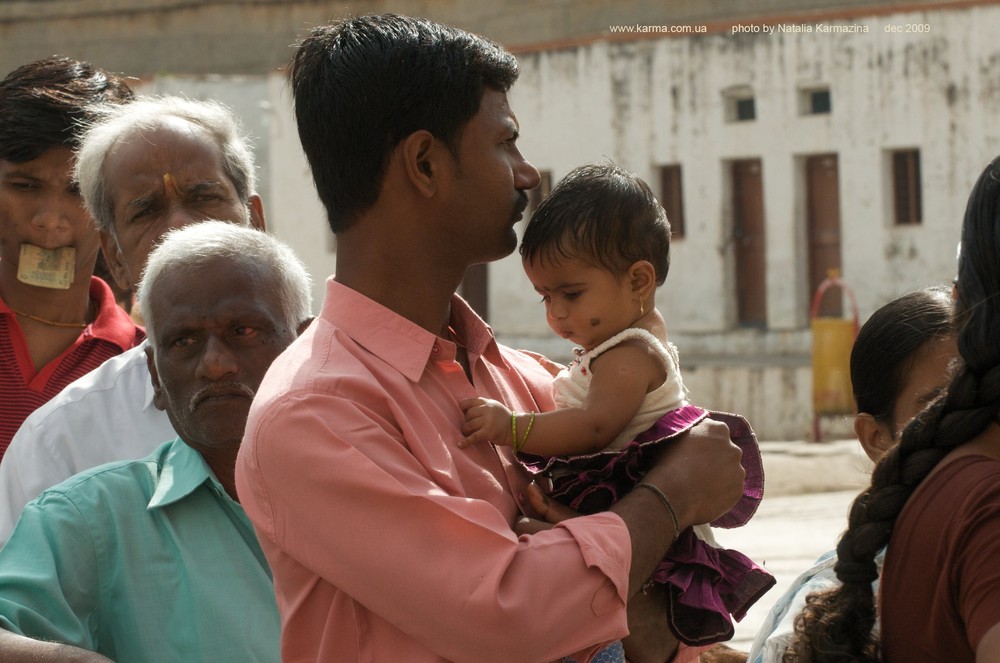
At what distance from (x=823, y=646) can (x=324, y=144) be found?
3.54 feet

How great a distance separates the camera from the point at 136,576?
2699 mm

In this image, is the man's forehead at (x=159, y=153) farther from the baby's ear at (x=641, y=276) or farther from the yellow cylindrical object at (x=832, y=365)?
the yellow cylindrical object at (x=832, y=365)

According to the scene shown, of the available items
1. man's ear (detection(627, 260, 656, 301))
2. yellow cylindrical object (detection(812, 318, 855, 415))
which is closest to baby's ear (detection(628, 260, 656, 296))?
man's ear (detection(627, 260, 656, 301))

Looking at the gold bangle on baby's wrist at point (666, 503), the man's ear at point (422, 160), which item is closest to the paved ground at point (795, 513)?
the gold bangle on baby's wrist at point (666, 503)

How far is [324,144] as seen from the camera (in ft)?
7.59

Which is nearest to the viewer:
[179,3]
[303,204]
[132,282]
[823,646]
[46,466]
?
[823,646]

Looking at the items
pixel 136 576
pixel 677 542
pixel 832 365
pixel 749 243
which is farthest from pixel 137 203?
pixel 749 243

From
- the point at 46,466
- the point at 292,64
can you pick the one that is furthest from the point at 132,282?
the point at 292,64

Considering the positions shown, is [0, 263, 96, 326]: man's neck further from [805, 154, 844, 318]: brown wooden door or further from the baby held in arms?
[805, 154, 844, 318]: brown wooden door

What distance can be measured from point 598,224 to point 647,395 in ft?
1.03

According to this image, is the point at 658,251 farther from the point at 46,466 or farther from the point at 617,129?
the point at 617,129

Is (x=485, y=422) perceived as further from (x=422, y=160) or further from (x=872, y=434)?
(x=872, y=434)

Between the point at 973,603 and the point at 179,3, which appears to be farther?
the point at 179,3

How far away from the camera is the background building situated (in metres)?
19.4
